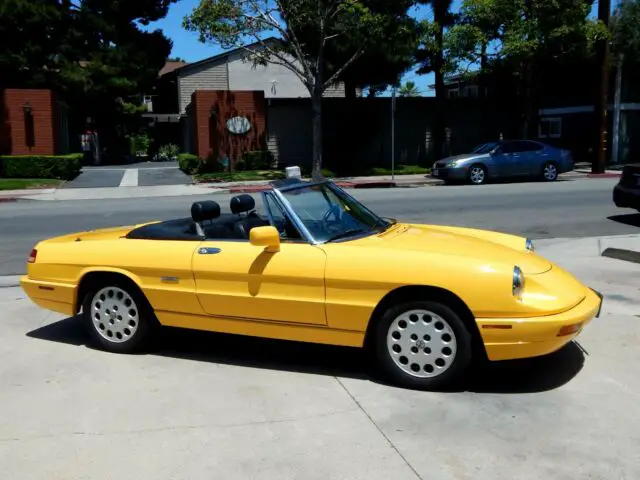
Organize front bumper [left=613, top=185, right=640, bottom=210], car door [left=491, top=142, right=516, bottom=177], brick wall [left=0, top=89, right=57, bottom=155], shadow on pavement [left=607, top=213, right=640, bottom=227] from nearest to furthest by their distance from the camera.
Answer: front bumper [left=613, top=185, right=640, bottom=210] < shadow on pavement [left=607, top=213, right=640, bottom=227] < car door [left=491, top=142, right=516, bottom=177] < brick wall [left=0, top=89, right=57, bottom=155]

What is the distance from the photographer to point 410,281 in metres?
4.33

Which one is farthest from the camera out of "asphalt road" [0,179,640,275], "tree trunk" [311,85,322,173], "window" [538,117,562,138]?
"window" [538,117,562,138]

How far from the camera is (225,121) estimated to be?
2817 centimetres

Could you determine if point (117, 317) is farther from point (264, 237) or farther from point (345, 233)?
point (345, 233)

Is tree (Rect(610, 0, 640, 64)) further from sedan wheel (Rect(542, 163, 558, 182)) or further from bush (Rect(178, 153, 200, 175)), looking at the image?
bush (Rect(178, 153, 200, 175))

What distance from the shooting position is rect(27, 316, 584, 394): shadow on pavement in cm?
459

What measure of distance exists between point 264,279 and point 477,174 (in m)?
18.1

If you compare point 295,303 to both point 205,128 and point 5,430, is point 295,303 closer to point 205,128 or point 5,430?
point 5,430

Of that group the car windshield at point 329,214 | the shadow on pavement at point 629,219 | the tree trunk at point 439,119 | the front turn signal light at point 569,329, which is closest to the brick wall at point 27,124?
the tree trunk at point 439,119

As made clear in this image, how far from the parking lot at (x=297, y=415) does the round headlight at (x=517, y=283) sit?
682 mm

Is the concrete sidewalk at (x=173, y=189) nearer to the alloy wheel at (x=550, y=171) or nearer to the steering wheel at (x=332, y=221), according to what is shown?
the alloy wheel at (x=550, y=171)

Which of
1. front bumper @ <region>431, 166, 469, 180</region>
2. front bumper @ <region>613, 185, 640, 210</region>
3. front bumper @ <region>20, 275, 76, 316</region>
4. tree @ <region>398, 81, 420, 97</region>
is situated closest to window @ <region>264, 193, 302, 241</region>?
front bumper @ <region>20, 275, 76, 316</region>

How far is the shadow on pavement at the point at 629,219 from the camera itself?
1229cm

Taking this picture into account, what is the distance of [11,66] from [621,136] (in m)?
31.9
